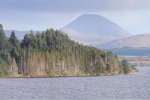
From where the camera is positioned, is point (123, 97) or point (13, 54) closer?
point (123, 97)

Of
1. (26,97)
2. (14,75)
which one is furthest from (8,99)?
(14,75)

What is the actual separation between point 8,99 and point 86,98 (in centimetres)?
1338

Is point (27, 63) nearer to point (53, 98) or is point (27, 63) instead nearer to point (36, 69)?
point (36, 69)

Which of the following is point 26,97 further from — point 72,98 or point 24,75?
point 24,75

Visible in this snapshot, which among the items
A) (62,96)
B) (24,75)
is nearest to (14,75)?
(24,75)

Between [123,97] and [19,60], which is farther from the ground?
[19,60]

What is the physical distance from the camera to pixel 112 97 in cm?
10269

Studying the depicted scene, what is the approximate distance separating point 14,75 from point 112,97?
9199 cm

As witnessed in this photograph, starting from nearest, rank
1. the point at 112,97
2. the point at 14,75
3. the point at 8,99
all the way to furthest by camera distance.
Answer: the point at 8,99 → the point at 112,97 → the point at 14,75

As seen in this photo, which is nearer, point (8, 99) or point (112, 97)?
point (8, 99)

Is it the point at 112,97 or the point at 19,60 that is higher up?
the point at 19,60

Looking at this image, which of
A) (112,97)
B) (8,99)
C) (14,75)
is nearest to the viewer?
(8,99)

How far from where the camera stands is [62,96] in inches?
4149

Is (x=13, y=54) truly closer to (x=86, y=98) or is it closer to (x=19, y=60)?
(x=19, y=60)
